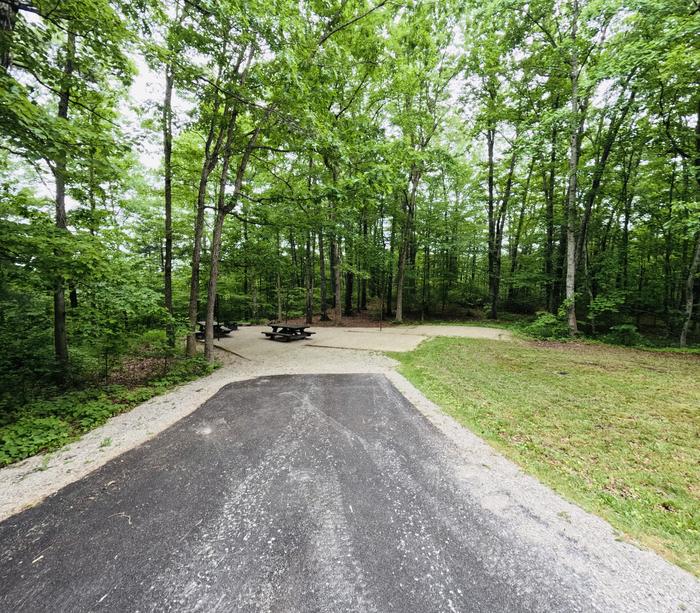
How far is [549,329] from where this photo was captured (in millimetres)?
10859

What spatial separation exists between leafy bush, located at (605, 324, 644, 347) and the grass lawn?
218cm

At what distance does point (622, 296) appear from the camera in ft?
33.4

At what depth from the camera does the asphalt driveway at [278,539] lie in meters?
1.56

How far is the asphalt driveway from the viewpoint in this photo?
5.12 feet

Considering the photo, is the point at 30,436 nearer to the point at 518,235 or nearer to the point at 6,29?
the point at 6,29

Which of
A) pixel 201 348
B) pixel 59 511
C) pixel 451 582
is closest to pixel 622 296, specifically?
pixel 451 582

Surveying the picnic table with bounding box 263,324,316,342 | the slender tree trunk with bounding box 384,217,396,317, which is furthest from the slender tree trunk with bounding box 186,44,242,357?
the slender tree trunk with bounding box 384,217,396,317

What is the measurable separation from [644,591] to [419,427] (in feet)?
7.50

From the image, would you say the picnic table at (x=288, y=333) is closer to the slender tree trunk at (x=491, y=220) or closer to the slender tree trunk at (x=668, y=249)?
the slender tree trunk at (x=491, y=220)

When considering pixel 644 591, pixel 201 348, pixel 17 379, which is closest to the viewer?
pixel 644 591

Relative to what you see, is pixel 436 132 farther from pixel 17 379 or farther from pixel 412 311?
pixel 17 379

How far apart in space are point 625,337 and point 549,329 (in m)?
2.35

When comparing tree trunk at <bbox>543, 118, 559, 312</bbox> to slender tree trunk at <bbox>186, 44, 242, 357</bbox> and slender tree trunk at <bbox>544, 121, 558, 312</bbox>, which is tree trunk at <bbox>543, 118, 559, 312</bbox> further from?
slender tree trunk at <bbox>186, 44, 242, 357</bbox>

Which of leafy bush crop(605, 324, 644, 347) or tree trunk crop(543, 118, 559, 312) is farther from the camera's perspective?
tree trunk crop(543, 118, 559, 312)
